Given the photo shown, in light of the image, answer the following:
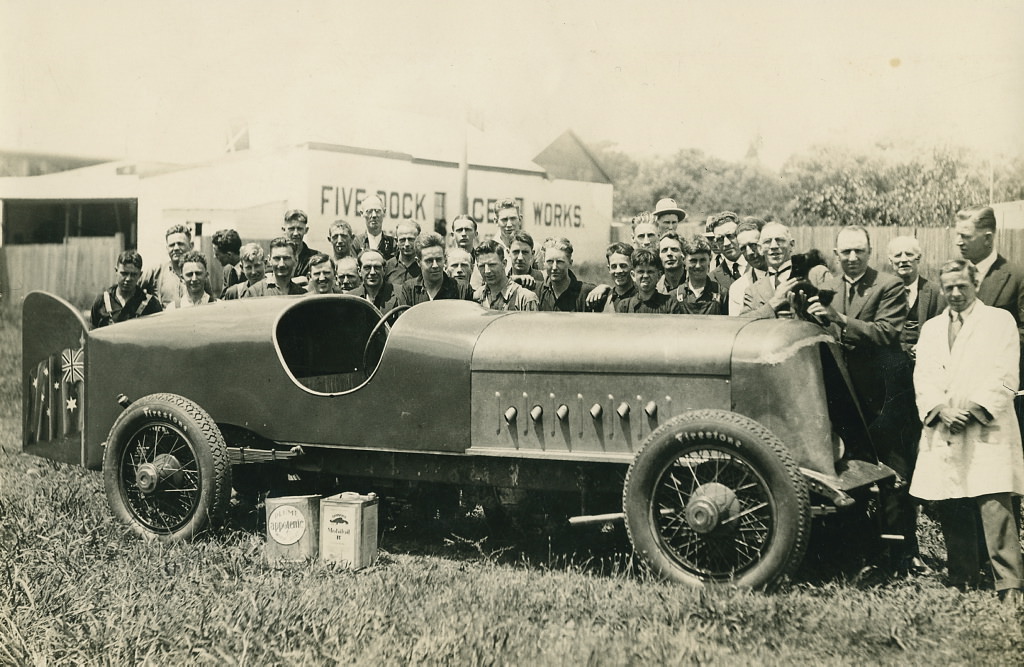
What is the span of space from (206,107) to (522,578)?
5268mm

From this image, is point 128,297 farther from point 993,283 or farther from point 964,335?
point 993,283

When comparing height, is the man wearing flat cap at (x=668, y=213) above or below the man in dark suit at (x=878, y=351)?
above

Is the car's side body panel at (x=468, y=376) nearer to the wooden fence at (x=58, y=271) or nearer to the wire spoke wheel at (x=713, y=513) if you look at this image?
the wire spoke wheel at (x=713, y=513)

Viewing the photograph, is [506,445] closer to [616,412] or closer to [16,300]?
[616,412]

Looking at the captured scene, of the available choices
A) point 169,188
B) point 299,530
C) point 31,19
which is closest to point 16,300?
point 169,188

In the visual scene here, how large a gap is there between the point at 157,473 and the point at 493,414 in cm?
180

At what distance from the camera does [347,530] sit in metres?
4.65

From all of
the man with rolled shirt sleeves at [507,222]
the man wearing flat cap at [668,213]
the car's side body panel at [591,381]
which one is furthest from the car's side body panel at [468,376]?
the man wearing flat cap at [668,213]

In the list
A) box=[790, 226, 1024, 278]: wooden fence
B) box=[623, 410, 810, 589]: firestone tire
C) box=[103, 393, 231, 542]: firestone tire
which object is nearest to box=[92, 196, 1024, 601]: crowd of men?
box=[790, 226, 1024, 278]: wooden fence

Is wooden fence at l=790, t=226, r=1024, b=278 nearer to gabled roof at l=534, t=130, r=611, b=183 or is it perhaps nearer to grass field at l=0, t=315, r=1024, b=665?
grass field at l=0, t=315, r=1024, b=665

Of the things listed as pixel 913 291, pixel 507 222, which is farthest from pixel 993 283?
pixel 507 222

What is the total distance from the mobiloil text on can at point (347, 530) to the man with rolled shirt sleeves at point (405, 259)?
240 cm

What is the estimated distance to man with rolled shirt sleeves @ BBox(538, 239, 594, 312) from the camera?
594 cm

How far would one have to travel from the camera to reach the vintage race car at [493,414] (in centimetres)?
390
